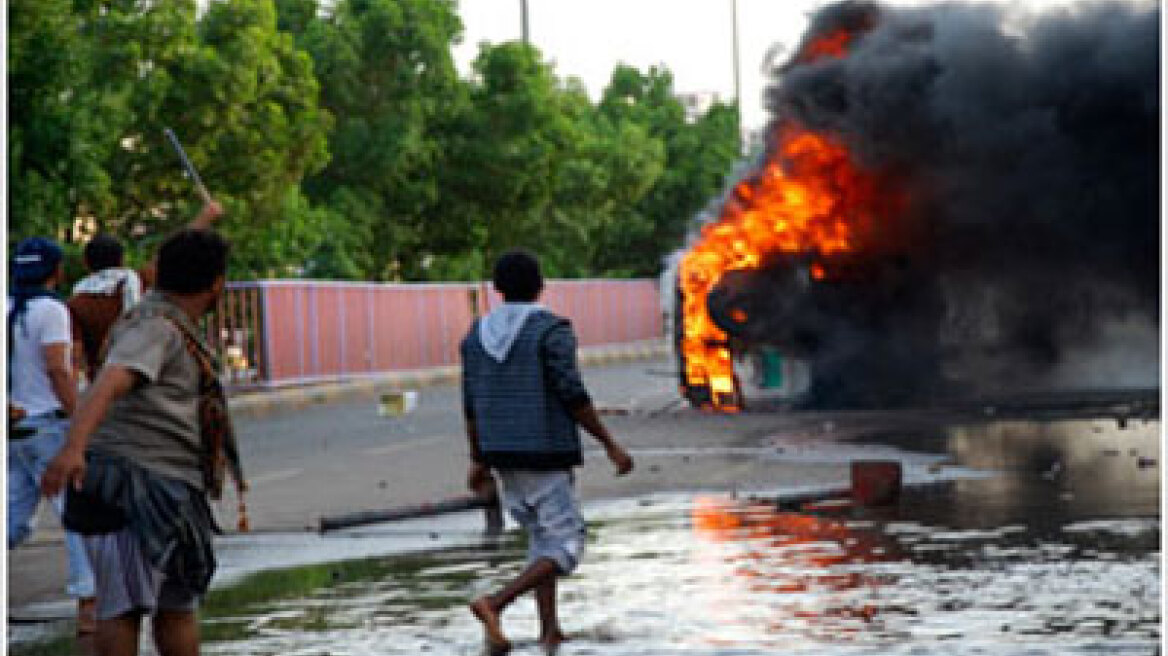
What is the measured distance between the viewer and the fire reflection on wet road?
9320 millimetres

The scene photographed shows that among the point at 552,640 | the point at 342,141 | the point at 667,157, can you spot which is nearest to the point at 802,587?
the point at 552,640

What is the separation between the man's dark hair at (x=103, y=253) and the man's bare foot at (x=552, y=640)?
2.63 m

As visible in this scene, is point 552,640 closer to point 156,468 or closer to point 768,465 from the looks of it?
point 156,468

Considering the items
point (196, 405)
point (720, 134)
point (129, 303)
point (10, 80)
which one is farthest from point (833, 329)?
point (720, 134)

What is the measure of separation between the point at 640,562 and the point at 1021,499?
12.2 feet

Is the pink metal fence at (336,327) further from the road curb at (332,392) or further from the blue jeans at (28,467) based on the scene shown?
the blue jeans at (28,467)

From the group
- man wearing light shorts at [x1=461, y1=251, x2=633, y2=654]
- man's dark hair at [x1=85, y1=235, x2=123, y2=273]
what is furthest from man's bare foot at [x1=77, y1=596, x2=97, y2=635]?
→ man wearing light shorts at [x1=461, y1=251, x2=633, y2=654]

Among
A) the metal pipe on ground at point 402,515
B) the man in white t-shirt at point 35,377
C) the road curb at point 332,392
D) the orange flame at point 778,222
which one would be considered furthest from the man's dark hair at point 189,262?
the road curb at point 332,392

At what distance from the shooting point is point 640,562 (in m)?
12.4

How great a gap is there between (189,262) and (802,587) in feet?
13.5

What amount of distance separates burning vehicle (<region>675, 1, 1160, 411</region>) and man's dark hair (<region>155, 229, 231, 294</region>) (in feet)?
73.2

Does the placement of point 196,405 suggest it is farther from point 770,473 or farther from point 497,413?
point 770,473

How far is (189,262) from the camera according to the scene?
7.66 meters

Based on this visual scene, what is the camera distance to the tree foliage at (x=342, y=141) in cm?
3322
